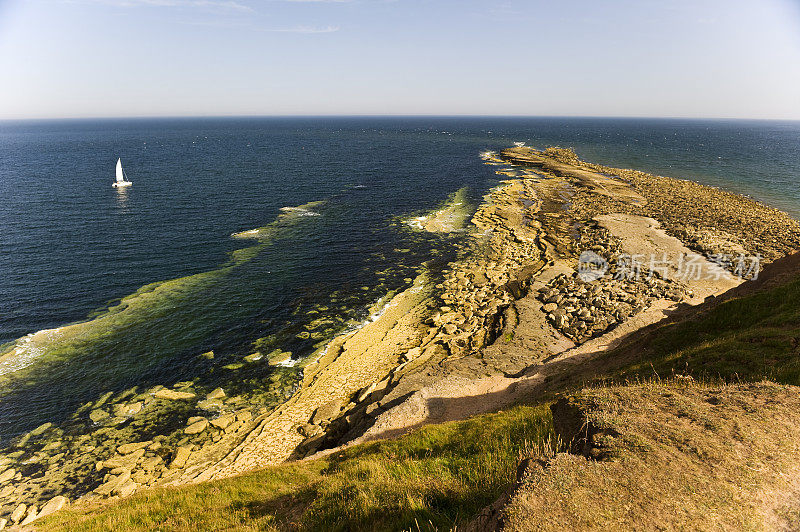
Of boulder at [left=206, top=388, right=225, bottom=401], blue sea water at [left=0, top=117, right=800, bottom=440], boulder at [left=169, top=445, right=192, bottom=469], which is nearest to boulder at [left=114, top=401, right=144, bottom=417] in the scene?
blue sea water at [left=0, top=117, right=800, bottom=440]

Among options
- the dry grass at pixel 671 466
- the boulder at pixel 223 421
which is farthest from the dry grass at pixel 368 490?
the boulder at pixel 223 421

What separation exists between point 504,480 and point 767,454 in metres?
7.85

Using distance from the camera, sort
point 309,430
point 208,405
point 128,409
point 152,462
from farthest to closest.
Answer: point 208,405 → point 128,409 → point 309,430 → point 152,462

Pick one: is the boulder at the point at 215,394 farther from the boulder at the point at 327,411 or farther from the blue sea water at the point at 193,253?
the boulder at the point at 327,411

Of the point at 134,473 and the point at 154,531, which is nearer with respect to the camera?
the point at 154,531

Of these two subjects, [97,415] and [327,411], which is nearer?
[97,415]

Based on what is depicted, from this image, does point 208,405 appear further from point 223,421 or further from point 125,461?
point 125,461

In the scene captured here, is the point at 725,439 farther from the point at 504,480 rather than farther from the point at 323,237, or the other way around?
the point at 323,237

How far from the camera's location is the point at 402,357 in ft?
108

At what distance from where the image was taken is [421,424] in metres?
23.9

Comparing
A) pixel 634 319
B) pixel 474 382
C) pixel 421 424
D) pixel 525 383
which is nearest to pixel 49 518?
pixel 421 424

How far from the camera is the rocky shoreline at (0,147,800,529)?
22.9 metres

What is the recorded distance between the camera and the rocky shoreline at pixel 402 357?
22922 millimetres

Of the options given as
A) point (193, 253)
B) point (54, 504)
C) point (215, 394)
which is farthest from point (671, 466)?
point (193, 253)
